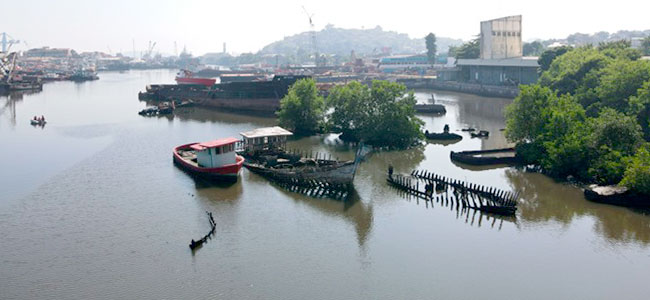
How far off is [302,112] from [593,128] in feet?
108

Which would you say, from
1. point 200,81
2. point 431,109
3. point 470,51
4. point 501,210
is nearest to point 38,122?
point 200,81

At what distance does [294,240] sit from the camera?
34.2 meters

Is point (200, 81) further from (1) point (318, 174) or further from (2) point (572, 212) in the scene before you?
(2) point (572, 212)

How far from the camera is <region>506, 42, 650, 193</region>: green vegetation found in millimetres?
41438

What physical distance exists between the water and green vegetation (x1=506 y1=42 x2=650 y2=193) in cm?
212

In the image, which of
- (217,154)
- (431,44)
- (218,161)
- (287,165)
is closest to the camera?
(217,154)

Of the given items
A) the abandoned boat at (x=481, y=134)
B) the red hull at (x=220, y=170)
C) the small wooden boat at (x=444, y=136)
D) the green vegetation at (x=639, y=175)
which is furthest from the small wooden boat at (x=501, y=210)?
the abandoned boat at (x=481, y=134)

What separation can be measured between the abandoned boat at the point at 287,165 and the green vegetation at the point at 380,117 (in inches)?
435

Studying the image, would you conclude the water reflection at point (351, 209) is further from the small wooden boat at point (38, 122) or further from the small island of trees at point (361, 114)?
the small wooden boat at point (38, 122)

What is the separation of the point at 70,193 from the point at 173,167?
10.3 meters

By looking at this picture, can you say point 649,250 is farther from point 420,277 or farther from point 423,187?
point 423,187

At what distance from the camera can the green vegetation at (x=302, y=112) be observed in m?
68.8

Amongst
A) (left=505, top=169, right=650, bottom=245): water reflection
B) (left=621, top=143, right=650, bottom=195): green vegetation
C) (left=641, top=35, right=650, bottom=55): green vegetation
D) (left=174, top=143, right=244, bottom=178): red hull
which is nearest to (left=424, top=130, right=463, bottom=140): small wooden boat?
(left=505, top=169, right=650, bottom=245): water reflection

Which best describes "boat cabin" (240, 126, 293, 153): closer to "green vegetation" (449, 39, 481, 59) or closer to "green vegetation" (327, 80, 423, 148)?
"green vegetation" (327, 80, 423, 148)
